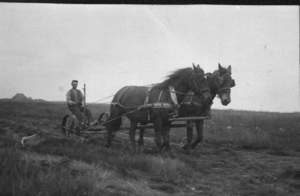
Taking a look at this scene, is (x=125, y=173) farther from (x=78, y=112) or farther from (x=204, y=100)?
(x=78, y=112)

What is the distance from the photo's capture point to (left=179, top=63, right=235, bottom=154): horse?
22.2 feet

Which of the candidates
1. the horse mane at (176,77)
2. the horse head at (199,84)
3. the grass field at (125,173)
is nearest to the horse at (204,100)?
the horse head at (199,84)

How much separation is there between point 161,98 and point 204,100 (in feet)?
4.00

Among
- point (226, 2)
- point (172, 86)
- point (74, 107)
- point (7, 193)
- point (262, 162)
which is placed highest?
point (226, 2)

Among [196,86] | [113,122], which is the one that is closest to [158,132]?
[196,86]

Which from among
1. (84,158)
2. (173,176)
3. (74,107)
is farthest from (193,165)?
(74,107)

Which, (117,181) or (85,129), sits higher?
(85,129)

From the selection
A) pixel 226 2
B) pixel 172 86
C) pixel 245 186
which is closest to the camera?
pixel 245 186

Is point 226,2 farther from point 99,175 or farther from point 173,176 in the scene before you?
point 99,175

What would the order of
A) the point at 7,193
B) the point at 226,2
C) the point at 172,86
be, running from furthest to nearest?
1. the point at 172,86
2. the point at 226,2
3. the point at 7,193

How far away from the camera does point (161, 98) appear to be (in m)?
6.48

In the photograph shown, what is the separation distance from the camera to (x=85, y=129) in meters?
7.46

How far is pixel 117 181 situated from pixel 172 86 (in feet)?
11.7

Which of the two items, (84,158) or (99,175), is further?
(84,158)
